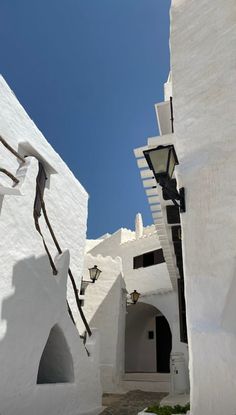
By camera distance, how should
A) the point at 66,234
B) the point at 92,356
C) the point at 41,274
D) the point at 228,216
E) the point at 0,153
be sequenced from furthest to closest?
the point at 66,234 < the point at 92,356 < the point at 0,153 < the point at 41,274 < the point at 228,216

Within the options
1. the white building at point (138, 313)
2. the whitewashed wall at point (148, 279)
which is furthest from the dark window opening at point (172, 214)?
the whitewashed wall at point (148, 279)

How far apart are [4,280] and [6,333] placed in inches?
35.3

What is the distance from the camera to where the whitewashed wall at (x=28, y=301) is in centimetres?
602

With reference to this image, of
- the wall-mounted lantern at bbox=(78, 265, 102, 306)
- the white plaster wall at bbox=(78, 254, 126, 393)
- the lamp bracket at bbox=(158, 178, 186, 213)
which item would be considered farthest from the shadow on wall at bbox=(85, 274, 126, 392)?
the lamp bracket at bbox=(158, 178, 186, 213)

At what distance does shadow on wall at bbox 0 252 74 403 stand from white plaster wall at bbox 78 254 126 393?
5364 millimetres

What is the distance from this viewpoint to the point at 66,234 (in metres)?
10.5

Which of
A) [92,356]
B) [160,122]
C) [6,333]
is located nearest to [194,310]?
[6,333]

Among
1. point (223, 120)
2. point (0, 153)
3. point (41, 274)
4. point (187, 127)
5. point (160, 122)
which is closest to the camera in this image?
point (223, 120)

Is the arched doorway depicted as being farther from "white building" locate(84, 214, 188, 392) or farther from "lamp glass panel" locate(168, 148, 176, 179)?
"lamp glass panel" locate(168, 148, 176, 179)

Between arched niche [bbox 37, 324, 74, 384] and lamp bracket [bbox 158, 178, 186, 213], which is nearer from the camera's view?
lamp bracket [bbox 158, 178, 186, 213]

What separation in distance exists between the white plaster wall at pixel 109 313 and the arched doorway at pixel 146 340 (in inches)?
151

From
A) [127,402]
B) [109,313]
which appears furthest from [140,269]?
[127,402]

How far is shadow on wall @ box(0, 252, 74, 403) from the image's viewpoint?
19.4ft

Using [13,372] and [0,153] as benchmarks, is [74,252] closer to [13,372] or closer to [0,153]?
[0,153]
